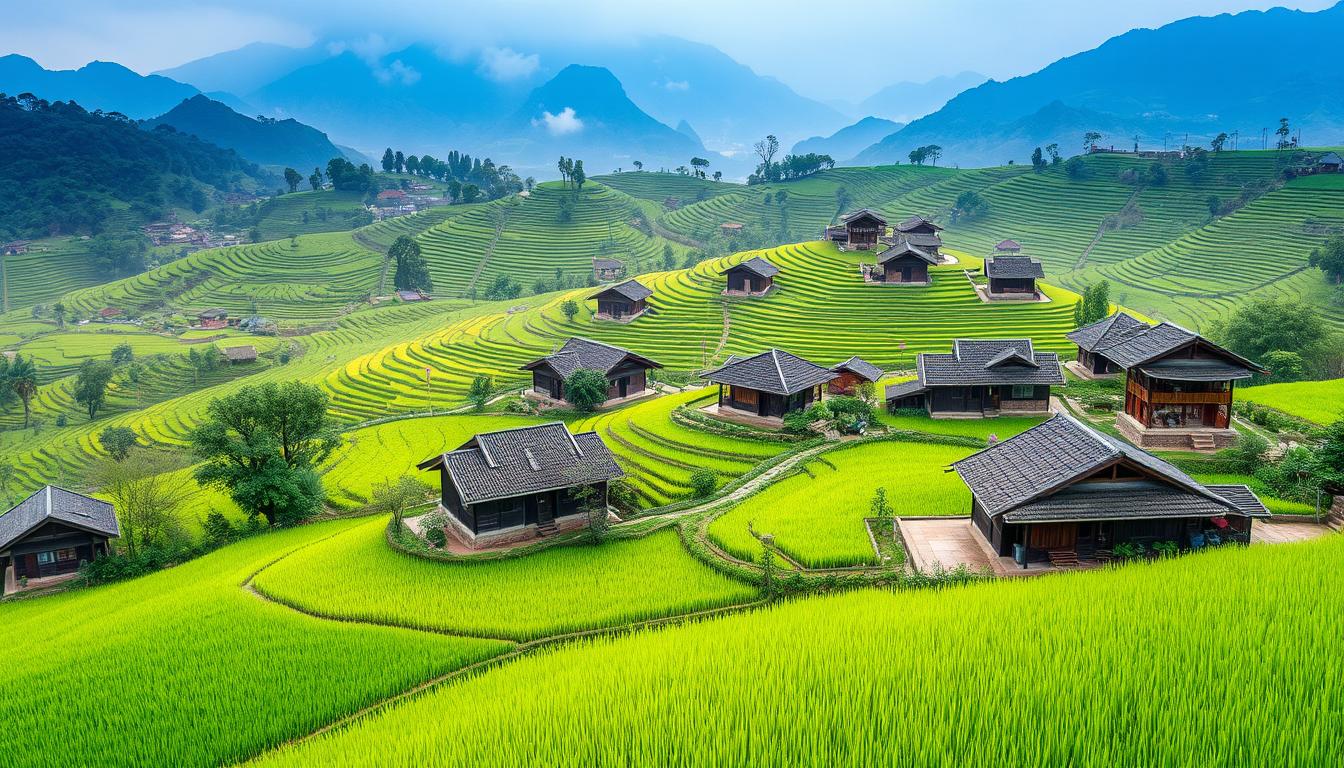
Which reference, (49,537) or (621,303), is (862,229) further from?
(49,537)

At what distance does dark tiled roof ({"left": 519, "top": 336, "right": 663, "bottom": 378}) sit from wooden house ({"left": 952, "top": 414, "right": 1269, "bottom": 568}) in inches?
1244

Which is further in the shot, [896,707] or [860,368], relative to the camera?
[860,368]

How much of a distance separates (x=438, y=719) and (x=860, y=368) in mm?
37355

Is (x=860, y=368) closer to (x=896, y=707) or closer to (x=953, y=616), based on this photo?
(x=953, y=616)

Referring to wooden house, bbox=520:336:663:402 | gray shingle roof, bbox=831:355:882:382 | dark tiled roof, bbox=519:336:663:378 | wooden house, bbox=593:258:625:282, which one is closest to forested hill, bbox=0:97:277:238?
wooden house, bbox=593:258:625:282

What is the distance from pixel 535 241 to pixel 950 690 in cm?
12746

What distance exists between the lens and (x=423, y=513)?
105 feet

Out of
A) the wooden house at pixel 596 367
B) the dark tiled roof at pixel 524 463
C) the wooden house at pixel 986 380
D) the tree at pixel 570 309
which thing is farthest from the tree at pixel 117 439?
the wooden house at pixel 986 380

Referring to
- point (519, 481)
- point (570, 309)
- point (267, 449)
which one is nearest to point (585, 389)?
point (267, 449)

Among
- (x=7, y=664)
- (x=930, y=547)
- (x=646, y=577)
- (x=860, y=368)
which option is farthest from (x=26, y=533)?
(x=860, y=368)

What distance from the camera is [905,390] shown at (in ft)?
134

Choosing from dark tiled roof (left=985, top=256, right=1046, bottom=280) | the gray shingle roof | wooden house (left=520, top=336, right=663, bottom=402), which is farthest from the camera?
dark tiled roof (left=985, top=256, right=1046, bottom=280)

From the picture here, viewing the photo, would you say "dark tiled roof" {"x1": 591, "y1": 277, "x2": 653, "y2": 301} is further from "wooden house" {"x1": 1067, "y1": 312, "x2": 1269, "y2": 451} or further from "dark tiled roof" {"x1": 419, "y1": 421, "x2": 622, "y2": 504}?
"wooden house" {"x1": 1067, "y1": 312, "x2": 1269, "y2": 451}

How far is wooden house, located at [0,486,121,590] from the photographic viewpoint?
3109 cm
